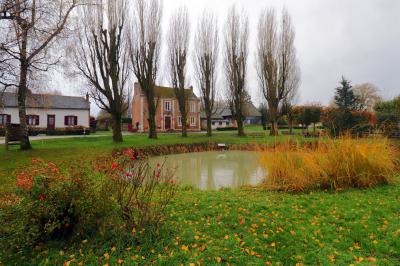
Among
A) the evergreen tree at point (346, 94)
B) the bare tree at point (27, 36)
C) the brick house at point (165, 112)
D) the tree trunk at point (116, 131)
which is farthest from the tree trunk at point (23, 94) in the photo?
the evergreen tree at point (346, 94)

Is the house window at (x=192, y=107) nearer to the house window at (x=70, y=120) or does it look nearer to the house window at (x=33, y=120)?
the house window at (x=70, y=120)

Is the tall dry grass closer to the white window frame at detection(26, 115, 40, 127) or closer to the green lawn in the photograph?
the green lawn

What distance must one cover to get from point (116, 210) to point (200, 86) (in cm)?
1923

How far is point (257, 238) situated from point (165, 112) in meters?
32.2

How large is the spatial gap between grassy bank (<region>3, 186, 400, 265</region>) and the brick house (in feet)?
95.1

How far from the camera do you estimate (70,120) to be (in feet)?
90.9

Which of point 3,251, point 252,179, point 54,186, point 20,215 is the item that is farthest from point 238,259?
point 252,179

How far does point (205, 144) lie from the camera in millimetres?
16531

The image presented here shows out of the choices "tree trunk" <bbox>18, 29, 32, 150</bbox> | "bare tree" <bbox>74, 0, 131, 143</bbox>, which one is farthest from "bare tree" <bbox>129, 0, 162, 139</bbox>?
"tree trunk" <bbox>18, 29, 32, 150</bbox>

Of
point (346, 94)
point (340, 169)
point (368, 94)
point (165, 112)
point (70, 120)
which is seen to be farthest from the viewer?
point (368, 94)

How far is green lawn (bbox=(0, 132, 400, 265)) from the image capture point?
96.0 inches

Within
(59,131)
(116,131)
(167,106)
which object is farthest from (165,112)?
(116,131)

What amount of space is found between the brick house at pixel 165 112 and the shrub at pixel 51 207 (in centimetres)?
2918

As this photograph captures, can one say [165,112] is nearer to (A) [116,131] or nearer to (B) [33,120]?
(B) [33,120]
